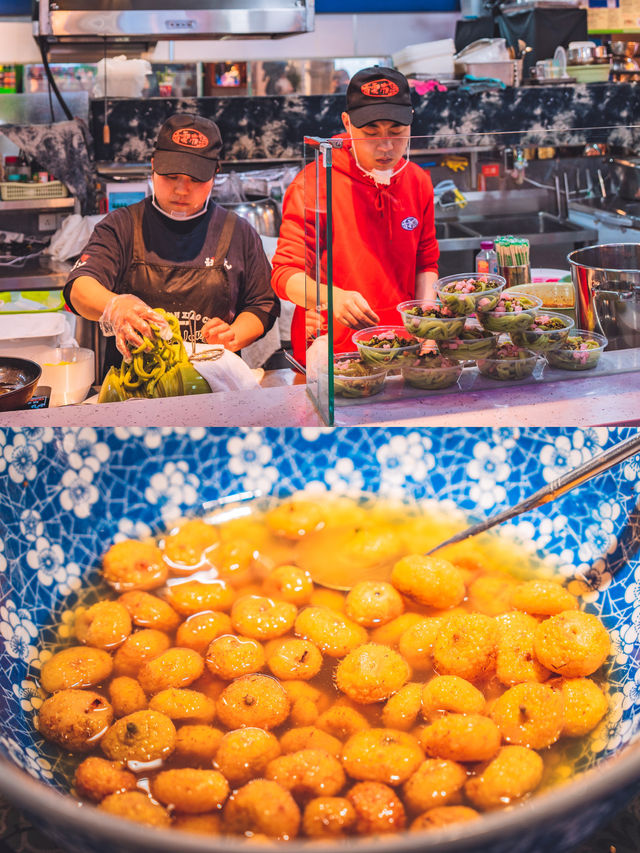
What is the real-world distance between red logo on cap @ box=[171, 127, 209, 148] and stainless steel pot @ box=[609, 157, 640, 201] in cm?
152

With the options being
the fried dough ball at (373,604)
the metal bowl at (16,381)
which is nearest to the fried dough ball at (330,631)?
the fried dough ball at (373,604)

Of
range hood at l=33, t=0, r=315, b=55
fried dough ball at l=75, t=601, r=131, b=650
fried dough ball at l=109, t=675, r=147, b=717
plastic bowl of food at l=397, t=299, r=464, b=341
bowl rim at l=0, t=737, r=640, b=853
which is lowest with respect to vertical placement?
fried dough ball at l=109, t=675, r=147, b=717

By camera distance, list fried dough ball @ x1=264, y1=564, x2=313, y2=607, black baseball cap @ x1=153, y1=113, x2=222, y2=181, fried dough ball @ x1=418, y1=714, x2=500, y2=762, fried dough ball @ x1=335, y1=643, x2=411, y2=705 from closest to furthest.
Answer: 1. fried dough ball @ x1=418, y1=714, x2=500, y2=762
2. fried dough ball @ x1=335, y1=643, x2=411, y2=705
3. fried dough ball @ x1=264, y1=564, x2=313, y2=607
4. black baseball cap @ x1=153, y1=113, x2=222, y2=181

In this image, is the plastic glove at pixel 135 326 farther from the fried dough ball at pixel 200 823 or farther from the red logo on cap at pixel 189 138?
the fried dough ball at pixel 200 823

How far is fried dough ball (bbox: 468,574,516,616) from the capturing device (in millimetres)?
1215

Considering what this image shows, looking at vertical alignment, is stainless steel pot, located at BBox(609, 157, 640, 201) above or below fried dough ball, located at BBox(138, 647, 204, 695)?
above

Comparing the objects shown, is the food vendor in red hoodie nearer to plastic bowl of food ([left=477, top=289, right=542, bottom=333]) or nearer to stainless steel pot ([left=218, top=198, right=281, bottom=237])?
plastic bowl of food ([left=477, top=289, right=542, bottom=333])

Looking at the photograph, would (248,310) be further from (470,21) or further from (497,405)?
(470,21)

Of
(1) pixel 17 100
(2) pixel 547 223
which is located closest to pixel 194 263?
(2) pixel 547 223

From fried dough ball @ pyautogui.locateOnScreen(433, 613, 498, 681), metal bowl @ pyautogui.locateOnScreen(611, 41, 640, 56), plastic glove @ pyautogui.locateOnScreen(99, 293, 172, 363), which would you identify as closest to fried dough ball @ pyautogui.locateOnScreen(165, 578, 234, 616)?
fried dough ball @ pyautogui.locateOnScreen(433, 613, 498, 681)

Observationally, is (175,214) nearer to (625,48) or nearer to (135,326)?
(135,326)

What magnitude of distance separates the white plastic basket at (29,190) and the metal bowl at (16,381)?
331 cm

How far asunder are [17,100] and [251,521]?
5306 mm

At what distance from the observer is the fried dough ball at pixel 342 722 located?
0.99 metres
